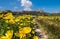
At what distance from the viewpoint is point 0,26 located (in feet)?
10.6

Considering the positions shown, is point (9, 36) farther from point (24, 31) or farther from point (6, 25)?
point (6, 25)

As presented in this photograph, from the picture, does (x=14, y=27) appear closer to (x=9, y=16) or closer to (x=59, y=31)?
(x=9, y=16)

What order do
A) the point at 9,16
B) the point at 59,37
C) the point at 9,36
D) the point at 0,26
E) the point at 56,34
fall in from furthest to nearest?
1. the point at 56,34
2. the point at 59,37
3. the point at 0,26
4. the point at 9,16
5. the point at 9,36

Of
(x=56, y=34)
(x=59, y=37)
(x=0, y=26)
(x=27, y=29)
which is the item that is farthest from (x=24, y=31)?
(x=56, y=34)

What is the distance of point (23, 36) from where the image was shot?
2.48 m

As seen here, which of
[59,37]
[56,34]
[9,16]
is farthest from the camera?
[56,34]

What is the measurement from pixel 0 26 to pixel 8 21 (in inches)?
11.6

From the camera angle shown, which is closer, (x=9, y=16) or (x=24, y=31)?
(x=24, y=31)

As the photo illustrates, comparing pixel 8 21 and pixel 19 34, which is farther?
pixel 8 21

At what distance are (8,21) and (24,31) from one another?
1.86ft

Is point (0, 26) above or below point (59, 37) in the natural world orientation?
above

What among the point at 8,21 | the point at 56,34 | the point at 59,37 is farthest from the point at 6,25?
the point at 56,34

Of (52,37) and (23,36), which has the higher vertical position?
(23,36)

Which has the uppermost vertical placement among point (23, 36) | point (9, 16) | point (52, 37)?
point (9, 16)
